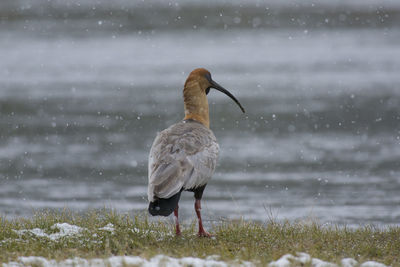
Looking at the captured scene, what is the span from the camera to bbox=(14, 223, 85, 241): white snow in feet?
24.4

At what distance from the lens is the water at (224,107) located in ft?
47.1

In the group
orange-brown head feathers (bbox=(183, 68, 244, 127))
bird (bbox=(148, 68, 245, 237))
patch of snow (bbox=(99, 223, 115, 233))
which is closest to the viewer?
bird (bbox=(148, 68, 245, 237))

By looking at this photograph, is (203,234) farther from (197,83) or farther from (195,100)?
(197,83)

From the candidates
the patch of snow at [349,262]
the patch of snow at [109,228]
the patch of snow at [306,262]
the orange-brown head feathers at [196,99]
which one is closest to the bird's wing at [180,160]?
the orange-brown head feathers at [196,99]

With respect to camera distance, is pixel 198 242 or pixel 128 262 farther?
pixel 198 242

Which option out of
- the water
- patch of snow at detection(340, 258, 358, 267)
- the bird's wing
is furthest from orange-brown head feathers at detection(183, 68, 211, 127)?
patch of snow at detection(340, 258, 358, 267)

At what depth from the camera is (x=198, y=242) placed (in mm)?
7531

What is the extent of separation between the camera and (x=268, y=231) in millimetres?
7996

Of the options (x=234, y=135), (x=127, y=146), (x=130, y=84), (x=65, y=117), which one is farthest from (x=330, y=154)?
(x=130, y=84)

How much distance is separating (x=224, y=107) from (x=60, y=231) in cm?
1961

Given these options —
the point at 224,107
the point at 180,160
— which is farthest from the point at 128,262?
the point at 224,107

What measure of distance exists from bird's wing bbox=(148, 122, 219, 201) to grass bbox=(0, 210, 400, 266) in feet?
1.96

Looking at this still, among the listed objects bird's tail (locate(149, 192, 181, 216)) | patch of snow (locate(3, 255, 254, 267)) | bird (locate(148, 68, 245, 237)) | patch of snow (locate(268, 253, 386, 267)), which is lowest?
patch of snow (locate(3, 255, 254, 267))

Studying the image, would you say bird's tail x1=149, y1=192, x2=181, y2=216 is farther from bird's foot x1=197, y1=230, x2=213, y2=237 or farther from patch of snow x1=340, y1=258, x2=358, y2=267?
patch of snow x1=340, y1=258, x2=358, y2=267
